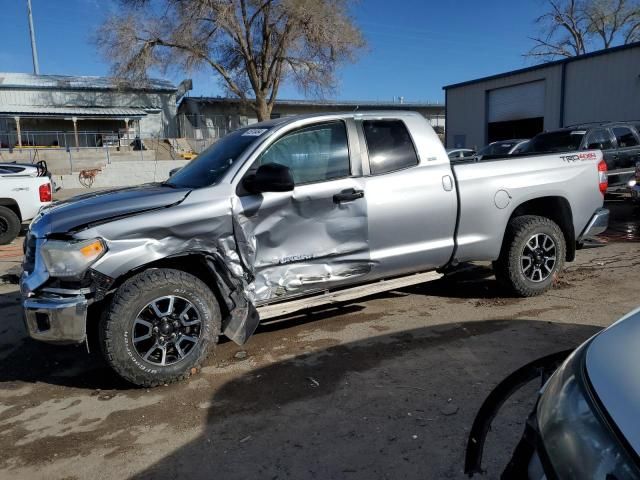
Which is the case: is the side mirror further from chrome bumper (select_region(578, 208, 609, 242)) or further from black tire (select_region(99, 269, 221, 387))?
chrome bumper (select_region(578, 208, 609, 242))

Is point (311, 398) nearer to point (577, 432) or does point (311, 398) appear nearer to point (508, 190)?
point (577, 432)

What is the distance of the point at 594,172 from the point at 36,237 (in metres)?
5.31

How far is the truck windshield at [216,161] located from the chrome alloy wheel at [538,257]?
9.64 ft

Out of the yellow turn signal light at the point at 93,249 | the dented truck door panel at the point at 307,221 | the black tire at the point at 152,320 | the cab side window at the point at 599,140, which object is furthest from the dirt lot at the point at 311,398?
the cab side window at the point at 599,140

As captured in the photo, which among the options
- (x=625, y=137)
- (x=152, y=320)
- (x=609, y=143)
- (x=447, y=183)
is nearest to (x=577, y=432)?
(x=152, y=320)

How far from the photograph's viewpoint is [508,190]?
511 cm

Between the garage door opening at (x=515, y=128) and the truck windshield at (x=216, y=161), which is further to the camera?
the garage door opening at (x=515, y=128)

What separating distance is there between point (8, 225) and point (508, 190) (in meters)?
9.37

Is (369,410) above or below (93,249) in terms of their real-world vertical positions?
below

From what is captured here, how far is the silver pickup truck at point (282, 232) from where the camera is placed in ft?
11.8

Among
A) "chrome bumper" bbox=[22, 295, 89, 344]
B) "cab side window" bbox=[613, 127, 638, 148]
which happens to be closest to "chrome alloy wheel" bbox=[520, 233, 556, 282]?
"chrome bumper" bbox=[22, 295, 89, 344]

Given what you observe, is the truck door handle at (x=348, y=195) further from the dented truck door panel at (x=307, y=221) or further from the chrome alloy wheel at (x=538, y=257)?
the chrome alloy wheel at (x=538, y=257)

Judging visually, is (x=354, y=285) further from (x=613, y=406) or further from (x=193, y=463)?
(x=613, y=406)

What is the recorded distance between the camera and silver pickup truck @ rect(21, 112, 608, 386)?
3584 millimetres
